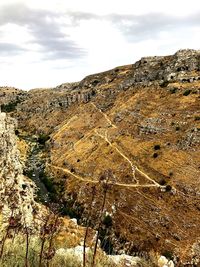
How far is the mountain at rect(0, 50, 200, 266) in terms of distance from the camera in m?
92.5

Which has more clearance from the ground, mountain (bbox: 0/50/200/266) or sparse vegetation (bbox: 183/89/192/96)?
sparse vegetation (bbox: 183/89/192/96)

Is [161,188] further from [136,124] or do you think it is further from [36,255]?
[36,255]

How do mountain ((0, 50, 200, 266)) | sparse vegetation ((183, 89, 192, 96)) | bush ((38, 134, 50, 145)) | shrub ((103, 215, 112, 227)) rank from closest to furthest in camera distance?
mountain ((0, 50, 200, 266))
shrub ((103, 215, 112, 227))
sparse vegetation ((183, 89, 192, 96))
bush ((38, 134, 50, 145))

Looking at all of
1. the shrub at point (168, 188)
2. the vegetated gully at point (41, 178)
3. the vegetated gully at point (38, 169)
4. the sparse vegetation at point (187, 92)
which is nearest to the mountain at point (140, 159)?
the shrub at point (168, 188)

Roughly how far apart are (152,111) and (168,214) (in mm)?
58101

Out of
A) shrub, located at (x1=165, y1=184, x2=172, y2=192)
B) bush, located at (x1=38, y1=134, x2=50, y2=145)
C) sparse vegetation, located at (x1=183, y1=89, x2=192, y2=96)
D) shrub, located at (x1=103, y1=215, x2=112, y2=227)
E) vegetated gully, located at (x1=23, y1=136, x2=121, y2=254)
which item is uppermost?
sparse vegetation, located at (x1=183, y1=89, x2=192, y2=96)

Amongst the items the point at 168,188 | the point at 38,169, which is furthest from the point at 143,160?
the point at 38,169

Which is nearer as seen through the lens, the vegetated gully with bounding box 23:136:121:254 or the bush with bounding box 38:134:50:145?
the vegetated gully with bounding box 23:136:121:254

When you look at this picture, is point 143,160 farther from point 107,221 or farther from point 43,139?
point 43,139

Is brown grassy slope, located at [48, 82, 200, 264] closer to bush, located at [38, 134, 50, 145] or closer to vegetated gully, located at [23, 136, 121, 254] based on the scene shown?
vegetated gully, located at [23, 136, 121, 254]

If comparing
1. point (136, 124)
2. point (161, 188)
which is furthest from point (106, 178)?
point (136, 124)

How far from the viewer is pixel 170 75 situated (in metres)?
173

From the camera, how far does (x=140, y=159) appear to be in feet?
401

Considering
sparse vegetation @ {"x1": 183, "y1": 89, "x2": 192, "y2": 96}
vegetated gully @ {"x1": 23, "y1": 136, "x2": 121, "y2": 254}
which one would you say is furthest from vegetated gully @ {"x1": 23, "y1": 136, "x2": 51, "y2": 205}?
sparse vegetation @ {"x1": 183, "y1": 89, "x2": 192, "y2": 96}
